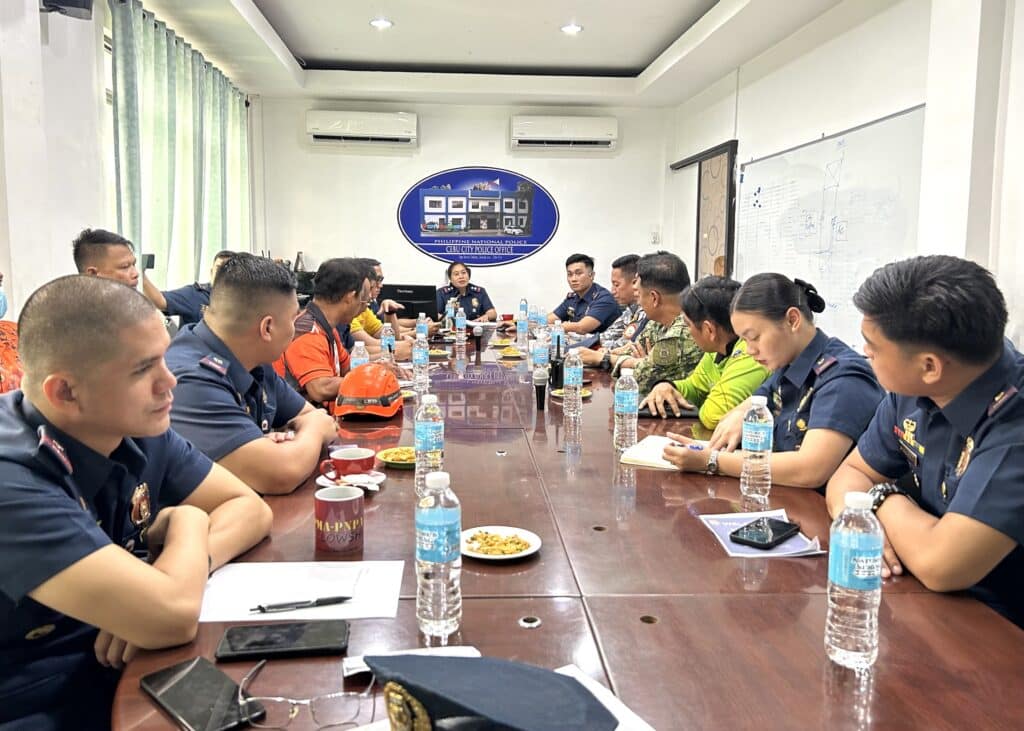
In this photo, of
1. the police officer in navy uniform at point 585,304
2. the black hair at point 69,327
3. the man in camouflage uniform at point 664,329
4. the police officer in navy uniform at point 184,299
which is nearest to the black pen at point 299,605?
the black hair at point 69,327

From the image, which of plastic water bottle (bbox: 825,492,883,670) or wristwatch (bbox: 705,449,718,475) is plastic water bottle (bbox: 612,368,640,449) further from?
plastic water bottle (bbox: 825,492,883,670)

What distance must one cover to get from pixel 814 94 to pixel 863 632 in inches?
175

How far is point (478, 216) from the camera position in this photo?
24.8 ft

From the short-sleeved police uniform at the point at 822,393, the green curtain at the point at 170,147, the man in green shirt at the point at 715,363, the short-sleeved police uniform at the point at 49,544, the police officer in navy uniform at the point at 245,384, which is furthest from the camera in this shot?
the green curtain at the point at 170,147

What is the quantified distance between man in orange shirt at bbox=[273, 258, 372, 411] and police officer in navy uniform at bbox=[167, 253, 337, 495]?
0.72m

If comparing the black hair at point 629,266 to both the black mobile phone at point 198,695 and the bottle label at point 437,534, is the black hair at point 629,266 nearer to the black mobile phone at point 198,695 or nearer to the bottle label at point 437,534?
the bottle label at point 437,534

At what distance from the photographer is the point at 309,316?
11.2 ft

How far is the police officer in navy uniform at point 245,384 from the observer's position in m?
1.82

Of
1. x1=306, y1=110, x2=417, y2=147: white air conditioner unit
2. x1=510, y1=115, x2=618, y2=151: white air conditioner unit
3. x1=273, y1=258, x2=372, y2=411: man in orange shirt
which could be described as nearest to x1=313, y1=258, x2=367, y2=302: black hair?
x1=273, y1=258, x2=372, y2=411: man in orange shirt

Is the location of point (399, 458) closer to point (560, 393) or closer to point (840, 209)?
point (560, 393)

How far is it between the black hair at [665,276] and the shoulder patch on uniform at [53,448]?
283cm

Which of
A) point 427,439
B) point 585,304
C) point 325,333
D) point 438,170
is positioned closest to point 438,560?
point 427,439

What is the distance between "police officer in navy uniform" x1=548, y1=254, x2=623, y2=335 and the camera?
6.00m

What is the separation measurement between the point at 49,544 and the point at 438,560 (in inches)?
21.7
